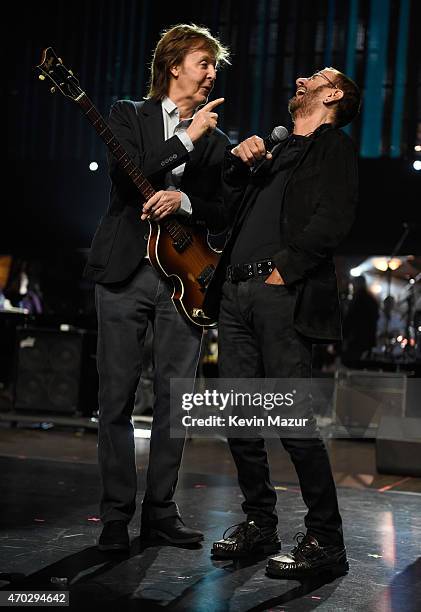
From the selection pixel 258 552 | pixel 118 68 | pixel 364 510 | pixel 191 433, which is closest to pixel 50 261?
pixel 118 68

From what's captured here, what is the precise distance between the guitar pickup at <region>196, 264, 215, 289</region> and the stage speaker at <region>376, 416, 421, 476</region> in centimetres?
250

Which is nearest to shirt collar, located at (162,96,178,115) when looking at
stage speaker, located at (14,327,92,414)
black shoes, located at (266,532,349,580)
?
black shoes, located at (266,532,349,580)

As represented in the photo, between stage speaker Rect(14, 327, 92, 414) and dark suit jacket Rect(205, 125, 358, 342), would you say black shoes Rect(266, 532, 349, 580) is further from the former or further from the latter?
stage speaker Rect(14, 327, 92, 414)

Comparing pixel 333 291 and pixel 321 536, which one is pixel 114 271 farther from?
pixel 321 536

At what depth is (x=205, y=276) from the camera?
298cm

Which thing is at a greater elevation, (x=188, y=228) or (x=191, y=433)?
(x=188, y=228)

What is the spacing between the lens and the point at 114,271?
2.86m

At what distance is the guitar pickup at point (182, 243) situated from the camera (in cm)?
292

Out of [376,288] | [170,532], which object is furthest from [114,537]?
[376,288]

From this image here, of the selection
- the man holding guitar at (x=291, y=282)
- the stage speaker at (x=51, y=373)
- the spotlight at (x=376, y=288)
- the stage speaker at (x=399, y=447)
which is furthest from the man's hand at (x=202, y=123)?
the spotlight at (x=376, y=288)

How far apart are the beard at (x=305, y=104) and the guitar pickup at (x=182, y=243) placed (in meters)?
0.57

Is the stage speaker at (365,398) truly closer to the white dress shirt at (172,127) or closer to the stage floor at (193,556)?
the stage floor at (193,556)

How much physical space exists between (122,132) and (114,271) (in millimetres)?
502

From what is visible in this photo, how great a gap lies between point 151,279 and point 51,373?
13.8 ft
